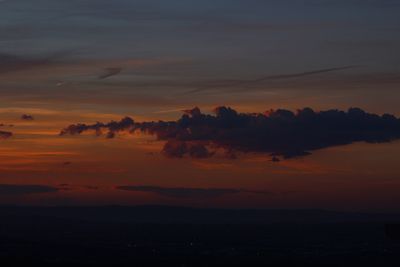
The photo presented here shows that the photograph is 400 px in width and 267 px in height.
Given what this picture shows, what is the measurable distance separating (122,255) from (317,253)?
39137 mm

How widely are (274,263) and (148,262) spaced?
20.2 metres

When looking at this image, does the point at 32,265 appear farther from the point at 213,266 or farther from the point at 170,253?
the point at 170,253

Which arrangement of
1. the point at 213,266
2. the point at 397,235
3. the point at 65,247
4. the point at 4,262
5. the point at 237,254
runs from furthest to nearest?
the point at 65,247, the point at 237,254, the point at 213,266, the point at 4,262, the point at 397,235

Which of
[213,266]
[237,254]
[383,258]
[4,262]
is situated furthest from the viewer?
[237,254]

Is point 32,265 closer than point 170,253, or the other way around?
point 32,265

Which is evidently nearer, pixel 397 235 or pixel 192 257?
pixel 397 235

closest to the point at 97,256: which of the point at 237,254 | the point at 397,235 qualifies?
the point at 237,254

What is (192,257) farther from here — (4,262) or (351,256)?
(4,262)

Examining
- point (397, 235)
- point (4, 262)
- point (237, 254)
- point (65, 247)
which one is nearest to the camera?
point (397, 235)

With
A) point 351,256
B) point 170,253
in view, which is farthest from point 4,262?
point 351,256

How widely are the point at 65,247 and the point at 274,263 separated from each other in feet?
205

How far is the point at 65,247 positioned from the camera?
652 ft

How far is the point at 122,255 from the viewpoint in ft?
583

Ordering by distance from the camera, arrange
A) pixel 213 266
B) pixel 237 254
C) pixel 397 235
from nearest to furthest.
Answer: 1. pixel 397 235
2. pixel 213 266
3. pixel 237 254
